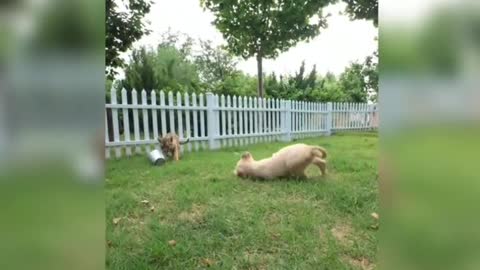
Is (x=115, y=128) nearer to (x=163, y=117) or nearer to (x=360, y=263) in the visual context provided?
(x=163, y=117)

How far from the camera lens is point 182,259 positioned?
100 centimetres

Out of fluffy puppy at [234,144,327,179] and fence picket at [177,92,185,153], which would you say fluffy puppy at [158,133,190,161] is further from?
fluffy puppy at [234,144,327,179]

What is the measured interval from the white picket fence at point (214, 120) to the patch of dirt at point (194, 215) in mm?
751

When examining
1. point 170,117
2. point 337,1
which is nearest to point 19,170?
point 337,1

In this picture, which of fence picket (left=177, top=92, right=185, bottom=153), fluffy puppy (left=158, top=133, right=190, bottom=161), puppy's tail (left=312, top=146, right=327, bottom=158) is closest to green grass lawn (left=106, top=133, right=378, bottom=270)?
puppy's tail (left=312, top=146, right=327, bottom=158)

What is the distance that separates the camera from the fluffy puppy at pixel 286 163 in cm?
179

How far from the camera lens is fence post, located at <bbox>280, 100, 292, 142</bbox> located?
216 cm

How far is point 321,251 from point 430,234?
→ 701 millimetres

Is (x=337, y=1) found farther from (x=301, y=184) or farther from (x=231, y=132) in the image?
(x=231, y=132)

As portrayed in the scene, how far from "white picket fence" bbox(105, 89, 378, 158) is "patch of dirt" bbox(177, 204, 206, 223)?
0.75 meters

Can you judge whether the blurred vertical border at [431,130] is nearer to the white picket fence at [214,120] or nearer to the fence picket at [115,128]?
the white picket fence at [214,120]

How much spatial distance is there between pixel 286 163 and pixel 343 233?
70 centimetres

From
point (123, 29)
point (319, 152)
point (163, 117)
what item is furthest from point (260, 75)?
point (163, 117)

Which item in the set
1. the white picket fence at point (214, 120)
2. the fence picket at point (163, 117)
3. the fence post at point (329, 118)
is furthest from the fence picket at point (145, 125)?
the fence post at point (329, 118)
